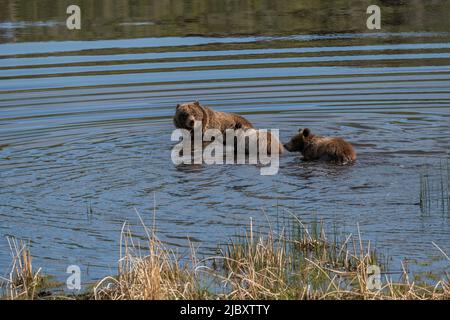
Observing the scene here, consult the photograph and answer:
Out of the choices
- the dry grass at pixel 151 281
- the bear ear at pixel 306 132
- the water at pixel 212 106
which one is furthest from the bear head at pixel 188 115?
the dry grass at pixel 151 281

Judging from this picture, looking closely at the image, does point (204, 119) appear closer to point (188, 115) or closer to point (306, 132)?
point (188, 115)

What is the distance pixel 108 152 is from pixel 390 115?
4.63 metres

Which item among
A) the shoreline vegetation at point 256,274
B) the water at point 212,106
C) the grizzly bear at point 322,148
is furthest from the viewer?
the grizzly bear at point 322,148

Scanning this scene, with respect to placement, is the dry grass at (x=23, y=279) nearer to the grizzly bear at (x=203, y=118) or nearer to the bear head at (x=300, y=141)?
the bear head at (x=300, y=141)

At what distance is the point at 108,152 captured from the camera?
14.1 metres

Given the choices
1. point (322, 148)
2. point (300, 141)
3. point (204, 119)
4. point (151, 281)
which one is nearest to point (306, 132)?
point (300, 141)

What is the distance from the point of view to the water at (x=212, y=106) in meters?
10.6

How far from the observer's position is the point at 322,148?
1323cm

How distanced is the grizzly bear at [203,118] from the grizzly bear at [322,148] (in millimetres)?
1694

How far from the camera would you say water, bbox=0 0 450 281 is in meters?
10.6

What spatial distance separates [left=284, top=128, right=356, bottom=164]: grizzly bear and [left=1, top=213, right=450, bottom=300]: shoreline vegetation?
2.91 metres
